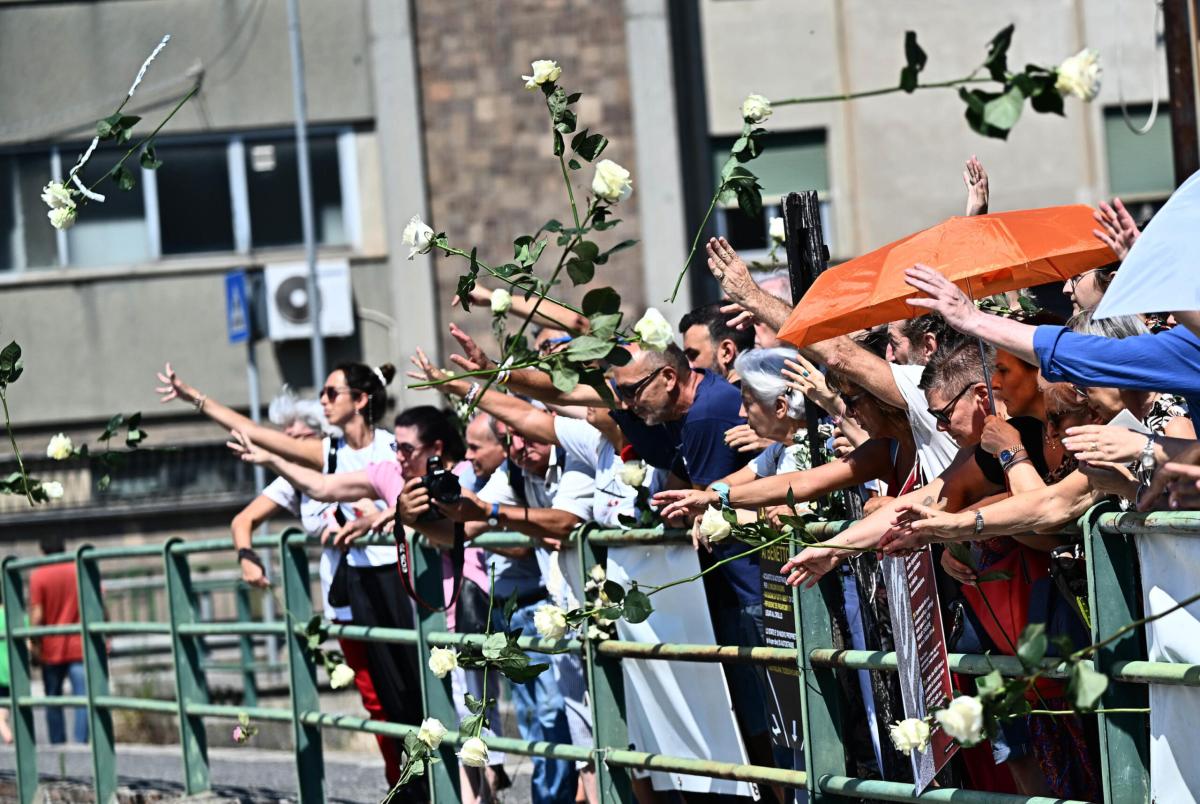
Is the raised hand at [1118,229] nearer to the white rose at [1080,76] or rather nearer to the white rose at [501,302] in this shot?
the white rose at [1080,76]

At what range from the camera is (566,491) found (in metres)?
7.46

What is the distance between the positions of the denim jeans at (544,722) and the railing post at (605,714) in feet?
4.22

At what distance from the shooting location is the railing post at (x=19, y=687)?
1095 cm

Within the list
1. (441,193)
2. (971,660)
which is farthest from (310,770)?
(441,193)

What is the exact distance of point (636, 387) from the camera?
21.0 feet

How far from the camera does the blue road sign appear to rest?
19844 millimetres

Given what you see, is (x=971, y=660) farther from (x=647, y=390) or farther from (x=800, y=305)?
(x=647, y=390)

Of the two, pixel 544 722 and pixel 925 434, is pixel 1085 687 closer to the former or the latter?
pixel 925 434

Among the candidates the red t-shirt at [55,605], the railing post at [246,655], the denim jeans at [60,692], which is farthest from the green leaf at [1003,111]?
the red t-shirt at [55,605]

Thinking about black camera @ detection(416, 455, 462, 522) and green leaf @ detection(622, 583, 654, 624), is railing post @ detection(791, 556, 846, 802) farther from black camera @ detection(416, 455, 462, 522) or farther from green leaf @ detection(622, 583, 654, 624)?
black camera @ detection(416, 455, 462, 522)

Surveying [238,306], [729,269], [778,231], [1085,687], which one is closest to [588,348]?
[729,269]

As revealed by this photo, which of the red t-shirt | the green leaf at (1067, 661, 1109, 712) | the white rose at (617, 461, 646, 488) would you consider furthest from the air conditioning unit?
the green leaf at (1067, 661, 1109, 712)

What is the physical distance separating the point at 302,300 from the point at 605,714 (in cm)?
1533

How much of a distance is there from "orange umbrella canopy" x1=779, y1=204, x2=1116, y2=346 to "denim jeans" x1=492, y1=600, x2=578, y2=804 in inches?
105
